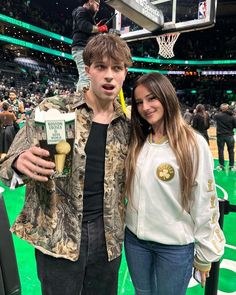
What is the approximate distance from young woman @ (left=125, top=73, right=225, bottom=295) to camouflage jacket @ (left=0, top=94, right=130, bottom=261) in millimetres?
142

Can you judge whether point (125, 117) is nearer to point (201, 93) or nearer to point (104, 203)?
point (104, 203)

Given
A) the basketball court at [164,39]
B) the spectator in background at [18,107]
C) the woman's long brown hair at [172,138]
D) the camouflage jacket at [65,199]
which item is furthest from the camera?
the spectator in background at [18,107]

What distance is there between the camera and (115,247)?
1462mm

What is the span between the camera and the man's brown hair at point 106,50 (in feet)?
4.59

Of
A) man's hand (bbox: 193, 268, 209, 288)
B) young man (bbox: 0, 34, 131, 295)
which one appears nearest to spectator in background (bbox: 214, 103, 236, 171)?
man's hand (bbox: 193, 268, 209, 288)

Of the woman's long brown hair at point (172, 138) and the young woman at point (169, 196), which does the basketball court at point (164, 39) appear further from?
the woman's long brown hair at point (172, 138)

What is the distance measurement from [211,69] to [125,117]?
4135cm

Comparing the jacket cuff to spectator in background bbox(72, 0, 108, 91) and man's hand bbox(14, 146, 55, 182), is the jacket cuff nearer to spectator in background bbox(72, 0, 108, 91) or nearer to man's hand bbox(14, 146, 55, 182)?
man's hand bbox(14, 146, 55, 182)

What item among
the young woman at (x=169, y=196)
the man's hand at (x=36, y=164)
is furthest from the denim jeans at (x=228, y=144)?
the man's hand at (x=36, y=164)

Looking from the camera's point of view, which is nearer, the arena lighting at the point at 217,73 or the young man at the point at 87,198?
the young man at the point at 87,198

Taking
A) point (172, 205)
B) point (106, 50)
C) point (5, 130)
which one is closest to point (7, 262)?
point (172, 205)

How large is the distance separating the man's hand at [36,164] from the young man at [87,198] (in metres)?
A: 0.14

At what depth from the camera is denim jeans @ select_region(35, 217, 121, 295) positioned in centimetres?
137

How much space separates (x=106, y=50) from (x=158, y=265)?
44.3 inches
